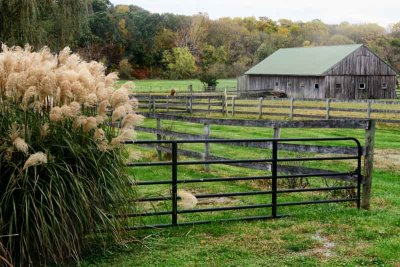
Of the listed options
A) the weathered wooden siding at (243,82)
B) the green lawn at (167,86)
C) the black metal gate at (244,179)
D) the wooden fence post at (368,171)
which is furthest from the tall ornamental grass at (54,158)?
the green lawn at (167,86)

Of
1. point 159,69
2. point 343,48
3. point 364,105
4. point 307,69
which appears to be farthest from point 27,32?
point 159,69

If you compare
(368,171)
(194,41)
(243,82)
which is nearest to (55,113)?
(368,171)

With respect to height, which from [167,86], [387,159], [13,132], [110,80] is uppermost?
[110,80]

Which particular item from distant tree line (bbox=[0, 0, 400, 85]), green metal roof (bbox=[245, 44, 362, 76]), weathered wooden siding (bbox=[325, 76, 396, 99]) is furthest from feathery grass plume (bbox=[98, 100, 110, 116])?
distant tree line (bbox=[0, 0, 400, 85])

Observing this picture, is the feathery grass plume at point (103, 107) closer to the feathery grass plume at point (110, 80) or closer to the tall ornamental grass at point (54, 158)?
the tall ornamental grass at point (54, 158)

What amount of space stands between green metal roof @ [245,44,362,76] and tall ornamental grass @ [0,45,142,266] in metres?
39.4

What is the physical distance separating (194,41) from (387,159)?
78221 mm

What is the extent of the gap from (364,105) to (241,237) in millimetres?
30956

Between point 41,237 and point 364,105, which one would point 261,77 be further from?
point 41,237

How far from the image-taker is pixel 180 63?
271ft

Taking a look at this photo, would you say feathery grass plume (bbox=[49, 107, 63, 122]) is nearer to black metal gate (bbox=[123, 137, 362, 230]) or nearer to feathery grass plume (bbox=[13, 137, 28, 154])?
feathery grass plume (bbox=[13, 137, 28, 154])

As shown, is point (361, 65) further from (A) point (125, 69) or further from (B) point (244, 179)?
(A) point (125, 69)

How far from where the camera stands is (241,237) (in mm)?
6672

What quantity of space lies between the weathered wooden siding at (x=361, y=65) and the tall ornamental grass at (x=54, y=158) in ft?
132
